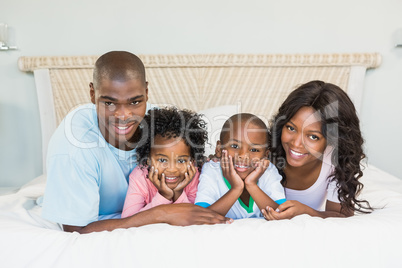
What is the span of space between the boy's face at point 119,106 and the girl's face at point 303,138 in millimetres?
588

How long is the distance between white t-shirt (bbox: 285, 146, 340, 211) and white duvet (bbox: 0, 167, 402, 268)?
0.39m

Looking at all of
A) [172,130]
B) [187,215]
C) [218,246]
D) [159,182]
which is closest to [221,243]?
[218,246]

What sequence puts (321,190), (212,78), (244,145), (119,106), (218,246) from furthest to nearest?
1. (212,78)
2. (321,190)
3. (244,145)
4. (119,106)
5. (218,246)

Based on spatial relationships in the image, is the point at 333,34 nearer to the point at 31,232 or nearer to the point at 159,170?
the point at 159,170

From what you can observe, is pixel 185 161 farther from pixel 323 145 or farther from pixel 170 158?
pixel 323 145

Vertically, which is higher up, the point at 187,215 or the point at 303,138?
the point at 303,138

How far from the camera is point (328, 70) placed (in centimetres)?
246

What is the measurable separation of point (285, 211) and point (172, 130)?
52cm

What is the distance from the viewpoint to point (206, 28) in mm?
2504

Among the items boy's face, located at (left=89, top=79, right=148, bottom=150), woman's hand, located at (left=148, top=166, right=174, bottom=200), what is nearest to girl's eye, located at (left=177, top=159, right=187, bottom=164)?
woman's hand, located at (left=148, top=166, right=174, bottom=200)

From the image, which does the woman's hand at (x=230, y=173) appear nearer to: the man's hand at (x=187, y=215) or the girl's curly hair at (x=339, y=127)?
the man's hand at (x=187, y=215)

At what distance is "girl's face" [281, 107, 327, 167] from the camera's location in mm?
1387

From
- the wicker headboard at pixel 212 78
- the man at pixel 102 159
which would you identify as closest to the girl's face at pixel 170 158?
the man at pixel 102 159

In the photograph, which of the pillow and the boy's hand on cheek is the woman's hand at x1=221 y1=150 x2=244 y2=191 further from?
the pillow
